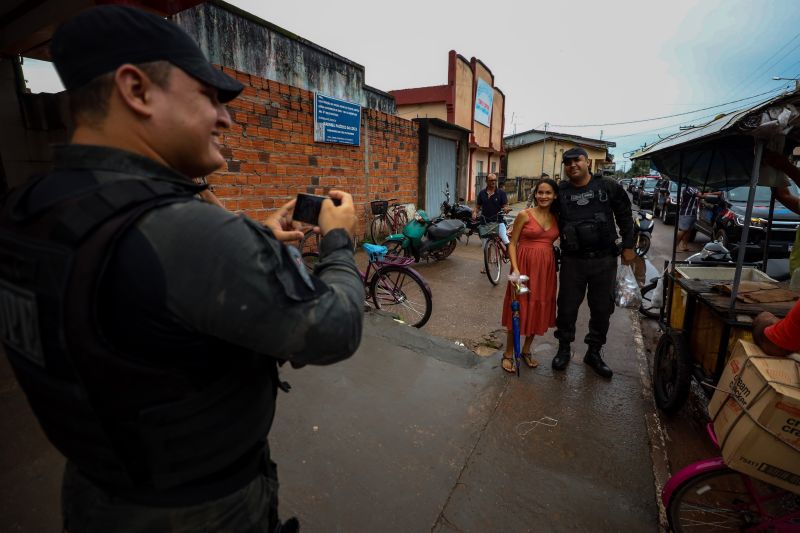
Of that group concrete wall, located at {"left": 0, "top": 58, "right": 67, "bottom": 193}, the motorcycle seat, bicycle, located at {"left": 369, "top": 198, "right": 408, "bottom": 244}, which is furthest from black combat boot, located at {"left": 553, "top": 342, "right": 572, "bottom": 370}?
concrete wall, located at {"left": 0, "top": 58, "right": 67, "bottom": 193}

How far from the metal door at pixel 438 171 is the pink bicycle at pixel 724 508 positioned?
8786 mm

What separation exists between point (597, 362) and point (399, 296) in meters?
2.00

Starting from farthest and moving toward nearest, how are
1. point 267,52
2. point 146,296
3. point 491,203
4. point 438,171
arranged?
1. point 438,171
2. point 491,203
3. point 267,52
4. point 146,296

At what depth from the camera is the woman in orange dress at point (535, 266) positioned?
129 inches

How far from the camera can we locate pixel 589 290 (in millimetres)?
3260

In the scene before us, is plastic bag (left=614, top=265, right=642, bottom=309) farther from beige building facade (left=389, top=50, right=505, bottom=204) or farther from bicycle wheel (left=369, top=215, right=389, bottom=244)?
beige building facade (left=389, top=50, right=505, bottom=204)

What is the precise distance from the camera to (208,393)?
782mm

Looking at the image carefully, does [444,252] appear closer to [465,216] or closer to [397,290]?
[465,216]

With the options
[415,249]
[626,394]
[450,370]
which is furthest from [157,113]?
[415,249]

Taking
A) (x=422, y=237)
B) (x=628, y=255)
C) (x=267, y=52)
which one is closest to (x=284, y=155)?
(x=267, y=52)

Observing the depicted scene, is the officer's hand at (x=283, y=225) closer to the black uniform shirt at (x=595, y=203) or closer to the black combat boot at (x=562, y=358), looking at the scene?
the black uniform shirt at (x=595, y=203)

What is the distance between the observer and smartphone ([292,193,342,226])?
1.13 metres

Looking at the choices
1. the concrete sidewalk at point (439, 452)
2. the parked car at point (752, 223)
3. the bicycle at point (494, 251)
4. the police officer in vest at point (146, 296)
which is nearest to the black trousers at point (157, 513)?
the police officer in vest at point (146, 296)

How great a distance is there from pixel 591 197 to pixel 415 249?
145 inches
